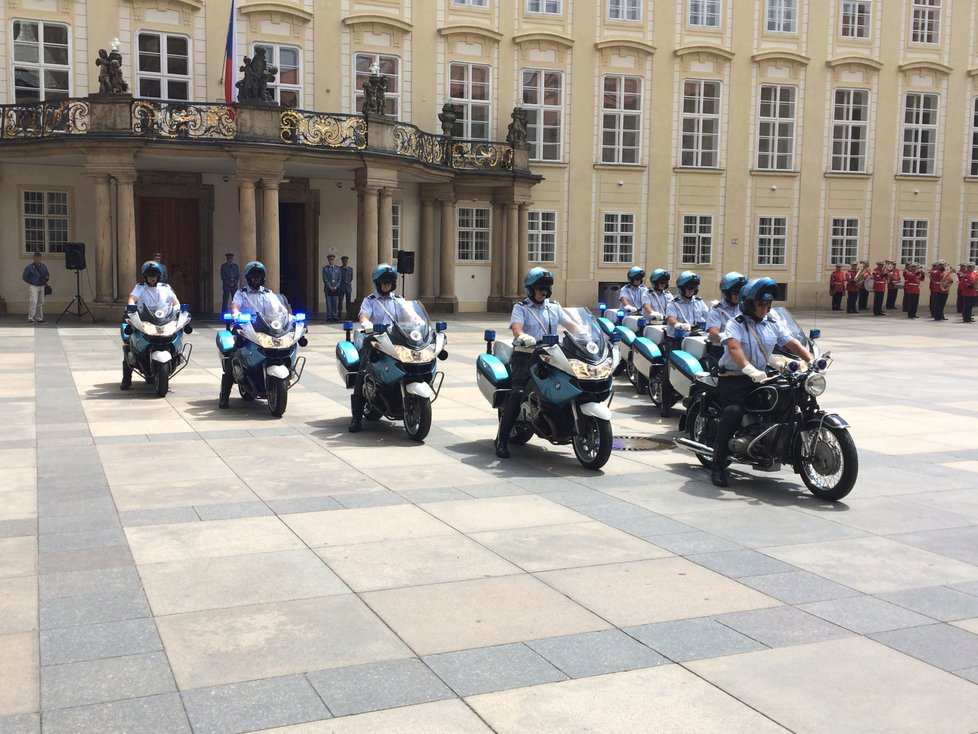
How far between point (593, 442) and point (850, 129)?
104 ft

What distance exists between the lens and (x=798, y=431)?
8.43m

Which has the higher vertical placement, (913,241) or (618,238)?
(913,241)

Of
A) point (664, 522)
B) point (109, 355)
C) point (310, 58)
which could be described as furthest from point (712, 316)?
point (310, 58)

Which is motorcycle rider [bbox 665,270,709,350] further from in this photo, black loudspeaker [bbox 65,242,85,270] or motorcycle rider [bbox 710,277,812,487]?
black loudspeaker [bbox 65,242,85,270]

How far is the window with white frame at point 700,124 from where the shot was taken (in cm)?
3531

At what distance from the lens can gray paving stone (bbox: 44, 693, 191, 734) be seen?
13.2ft

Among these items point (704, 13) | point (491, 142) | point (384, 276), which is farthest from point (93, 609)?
point (704, 13)

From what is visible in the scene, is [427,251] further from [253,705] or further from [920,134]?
[253,705]

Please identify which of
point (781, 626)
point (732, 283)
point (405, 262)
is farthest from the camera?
point (405, 262)

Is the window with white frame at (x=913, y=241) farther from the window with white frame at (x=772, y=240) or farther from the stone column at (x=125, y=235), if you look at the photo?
the stone column at (x=125, y=235)

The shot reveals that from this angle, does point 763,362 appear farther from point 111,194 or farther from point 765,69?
point 765,69

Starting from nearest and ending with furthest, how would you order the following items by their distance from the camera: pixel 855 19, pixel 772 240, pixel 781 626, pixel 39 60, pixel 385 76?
pixel 781 626 → pixel 39 60 → pixel 385 76 → pixel 772 240 → pixel 855 19

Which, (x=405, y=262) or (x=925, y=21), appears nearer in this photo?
(x=405, y=262)

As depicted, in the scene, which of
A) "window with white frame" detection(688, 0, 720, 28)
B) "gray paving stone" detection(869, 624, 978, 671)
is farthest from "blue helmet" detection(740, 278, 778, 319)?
"window with white frame" detection(688, 0, 720, 28)
